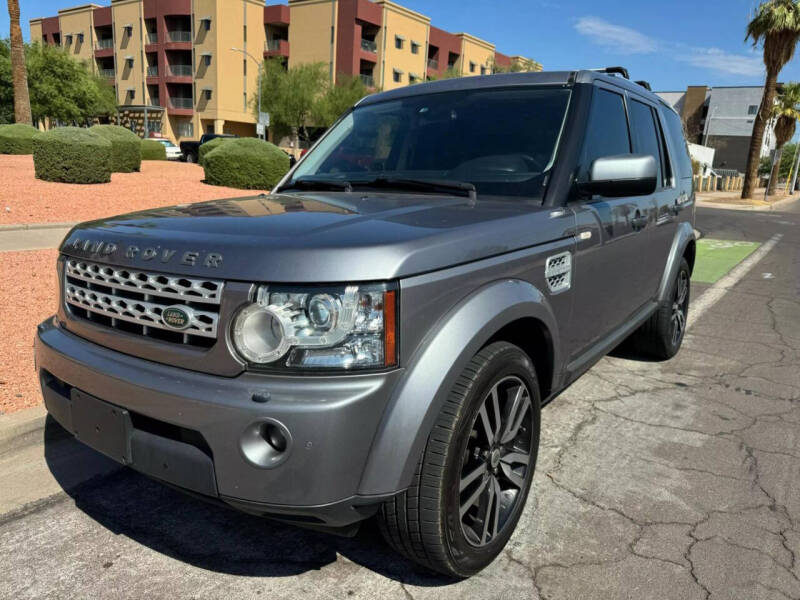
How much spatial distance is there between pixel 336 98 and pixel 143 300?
52443mm

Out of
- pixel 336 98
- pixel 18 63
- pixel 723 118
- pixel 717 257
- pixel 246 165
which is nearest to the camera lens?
pixel 717 257

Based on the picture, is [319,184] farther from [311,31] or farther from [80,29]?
[80,29]

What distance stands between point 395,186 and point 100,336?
150 centimetres

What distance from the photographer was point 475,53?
230 feet

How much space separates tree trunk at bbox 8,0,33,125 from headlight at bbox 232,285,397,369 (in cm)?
2421

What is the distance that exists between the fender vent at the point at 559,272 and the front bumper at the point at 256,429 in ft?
3.29

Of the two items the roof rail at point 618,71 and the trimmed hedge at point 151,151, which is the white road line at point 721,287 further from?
the trimmed hedge at point 151,151

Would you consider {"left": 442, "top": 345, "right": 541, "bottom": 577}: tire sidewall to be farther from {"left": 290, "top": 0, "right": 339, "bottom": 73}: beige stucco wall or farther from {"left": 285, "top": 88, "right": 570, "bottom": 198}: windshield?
{"left": 290, "top": 0, "right": 339, "bottom": 73}: beige stucco wall

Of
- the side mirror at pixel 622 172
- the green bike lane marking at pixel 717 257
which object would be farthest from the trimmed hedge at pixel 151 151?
the side mirror at pixel 622 172

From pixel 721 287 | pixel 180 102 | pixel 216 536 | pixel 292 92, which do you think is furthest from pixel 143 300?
pixel 180 102

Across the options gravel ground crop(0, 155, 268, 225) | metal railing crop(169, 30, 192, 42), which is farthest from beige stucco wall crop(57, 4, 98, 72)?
gravel ground crop(0, 155, 268, 225)

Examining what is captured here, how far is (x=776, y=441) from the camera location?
11.9 ft

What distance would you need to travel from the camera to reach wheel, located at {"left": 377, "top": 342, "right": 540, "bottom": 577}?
1984 mm

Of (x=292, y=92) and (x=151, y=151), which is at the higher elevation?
(x=292, y=92)
